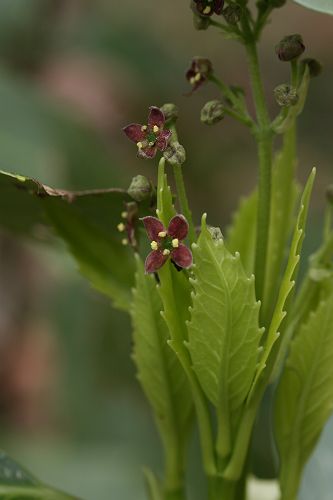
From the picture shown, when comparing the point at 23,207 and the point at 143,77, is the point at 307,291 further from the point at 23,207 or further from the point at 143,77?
the point at 143,77

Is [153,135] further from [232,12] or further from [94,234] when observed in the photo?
[94,234]

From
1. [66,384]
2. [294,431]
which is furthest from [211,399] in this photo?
[66,384]

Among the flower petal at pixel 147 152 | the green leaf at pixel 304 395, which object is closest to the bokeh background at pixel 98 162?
the green leaf at pixel 304 395

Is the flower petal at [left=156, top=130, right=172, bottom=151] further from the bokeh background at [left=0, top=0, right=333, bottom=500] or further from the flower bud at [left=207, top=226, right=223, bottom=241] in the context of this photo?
the bokeh background at [left=0, top=0, right=333, bottom=500]

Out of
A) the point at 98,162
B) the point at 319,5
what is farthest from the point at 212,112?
the point at 98,162

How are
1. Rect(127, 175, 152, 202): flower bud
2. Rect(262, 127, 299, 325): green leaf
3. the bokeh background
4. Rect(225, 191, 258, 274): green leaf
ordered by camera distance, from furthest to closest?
the bokeh background < Rect(225, 191, 258, 274): green leaf < Rect(262, 127, 299, 325): green leaf < Rect(127, 175, 152, 202): flower bud

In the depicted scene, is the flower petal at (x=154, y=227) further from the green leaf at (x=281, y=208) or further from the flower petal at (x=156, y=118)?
the green leaf at (x=281, y=208)

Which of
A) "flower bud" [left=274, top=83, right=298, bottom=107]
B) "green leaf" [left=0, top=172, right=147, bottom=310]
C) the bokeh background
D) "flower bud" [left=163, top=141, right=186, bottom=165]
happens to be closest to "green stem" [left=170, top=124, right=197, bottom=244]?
"flower bud" [left=163, top=141, right=186, bottom=165]

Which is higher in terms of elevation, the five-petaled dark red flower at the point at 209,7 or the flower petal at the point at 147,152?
the five-petaled dark red flower at the point at 209,7
